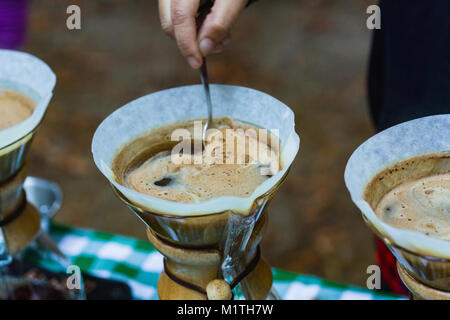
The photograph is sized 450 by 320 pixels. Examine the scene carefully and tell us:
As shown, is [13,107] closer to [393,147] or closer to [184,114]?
[184,114]

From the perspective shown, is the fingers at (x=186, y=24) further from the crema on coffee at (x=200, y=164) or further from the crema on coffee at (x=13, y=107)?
the crema on coffee at (x=13, y=107)

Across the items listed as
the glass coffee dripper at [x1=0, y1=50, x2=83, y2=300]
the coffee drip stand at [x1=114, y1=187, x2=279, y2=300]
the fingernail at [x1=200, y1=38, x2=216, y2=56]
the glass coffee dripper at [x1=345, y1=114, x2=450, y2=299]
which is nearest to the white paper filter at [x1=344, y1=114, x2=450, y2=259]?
the glass coffee dripper at [x1=345, y1=114, x2=450, y2=299]

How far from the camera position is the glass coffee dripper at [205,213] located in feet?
2.37

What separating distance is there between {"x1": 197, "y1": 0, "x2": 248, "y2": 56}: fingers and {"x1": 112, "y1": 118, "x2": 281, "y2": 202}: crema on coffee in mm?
136

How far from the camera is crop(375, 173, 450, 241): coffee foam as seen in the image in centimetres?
74

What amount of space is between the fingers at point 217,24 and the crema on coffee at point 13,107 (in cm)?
35

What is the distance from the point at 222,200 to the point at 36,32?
3.87 meters

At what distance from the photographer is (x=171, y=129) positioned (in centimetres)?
97

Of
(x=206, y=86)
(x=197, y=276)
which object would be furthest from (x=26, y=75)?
(x=197, y=276)

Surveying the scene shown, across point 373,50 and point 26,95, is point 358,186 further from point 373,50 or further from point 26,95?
point 373,50

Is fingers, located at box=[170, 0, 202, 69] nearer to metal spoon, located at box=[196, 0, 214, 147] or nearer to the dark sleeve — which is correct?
metal spoon, located at box=[196, 0, 214, 147]

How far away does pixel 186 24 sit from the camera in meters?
0.92

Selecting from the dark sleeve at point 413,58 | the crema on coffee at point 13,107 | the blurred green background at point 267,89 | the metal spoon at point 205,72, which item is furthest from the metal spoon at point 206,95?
the blurred green background at point 267,89

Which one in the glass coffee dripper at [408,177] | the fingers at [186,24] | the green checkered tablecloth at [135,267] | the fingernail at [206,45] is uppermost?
the fingers at [186,24]
